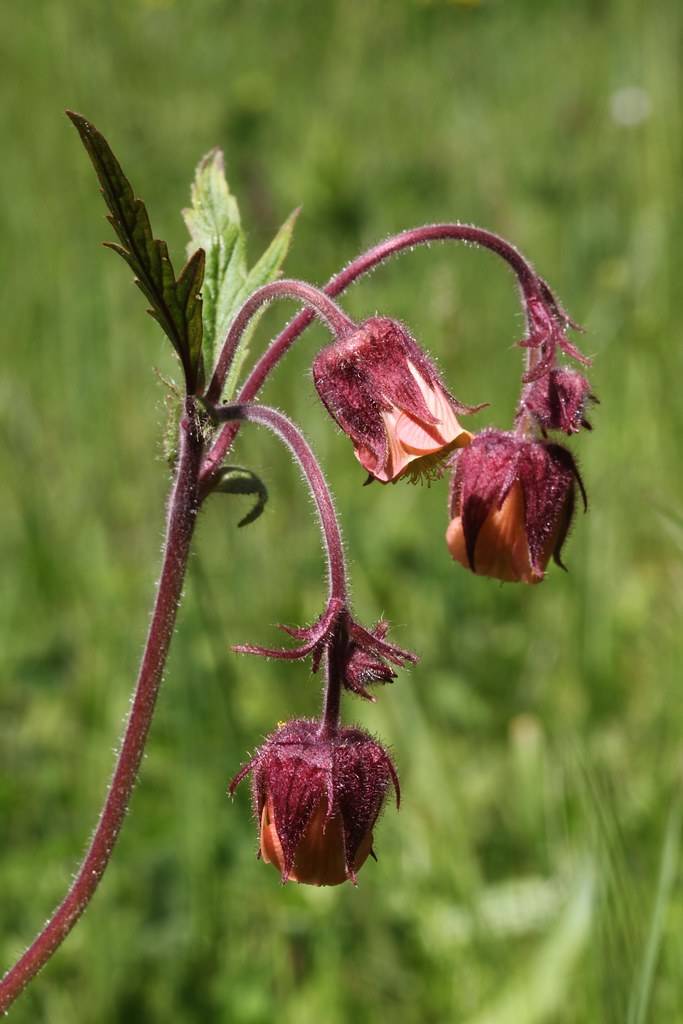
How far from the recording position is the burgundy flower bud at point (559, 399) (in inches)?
66.4

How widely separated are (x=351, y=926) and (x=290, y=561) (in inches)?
50.4

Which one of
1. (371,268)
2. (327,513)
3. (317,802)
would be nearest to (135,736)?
(317,802)

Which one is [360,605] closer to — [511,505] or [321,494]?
[511,505]

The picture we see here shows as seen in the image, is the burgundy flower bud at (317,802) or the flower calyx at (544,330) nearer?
the burgundy flower bud at (317,802)

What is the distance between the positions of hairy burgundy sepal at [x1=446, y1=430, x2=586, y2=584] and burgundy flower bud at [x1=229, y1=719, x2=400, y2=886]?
31cm

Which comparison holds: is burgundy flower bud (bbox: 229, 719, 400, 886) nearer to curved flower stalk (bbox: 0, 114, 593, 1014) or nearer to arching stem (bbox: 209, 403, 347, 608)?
curved flower stalk (bbox: 0, 114, 593, 1014)

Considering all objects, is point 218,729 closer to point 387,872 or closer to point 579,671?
point 387,872

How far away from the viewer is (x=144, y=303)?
15.5 ft

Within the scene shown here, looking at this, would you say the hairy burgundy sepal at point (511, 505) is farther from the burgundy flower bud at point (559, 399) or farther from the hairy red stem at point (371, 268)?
the hairy red stem at point (371, 268)

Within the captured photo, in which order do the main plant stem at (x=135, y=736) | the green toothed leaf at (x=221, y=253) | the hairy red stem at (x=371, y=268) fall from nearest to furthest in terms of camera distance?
1. the main plant stem at (x=135, y=736)
2. the hairy red stem at (x=371, y=268)
3. the green toothed leaf at (x=221, y=253)

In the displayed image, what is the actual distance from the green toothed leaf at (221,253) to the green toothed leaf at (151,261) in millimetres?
224

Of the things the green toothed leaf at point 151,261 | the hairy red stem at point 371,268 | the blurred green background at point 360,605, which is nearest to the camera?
the green toothed leaf at point 151,261

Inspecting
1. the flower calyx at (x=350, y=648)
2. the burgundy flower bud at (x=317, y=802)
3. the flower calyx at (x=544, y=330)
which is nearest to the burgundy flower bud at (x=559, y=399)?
the flower calyx at (x=544, y=330)

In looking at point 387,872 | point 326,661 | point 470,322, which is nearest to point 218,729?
point 387,872
